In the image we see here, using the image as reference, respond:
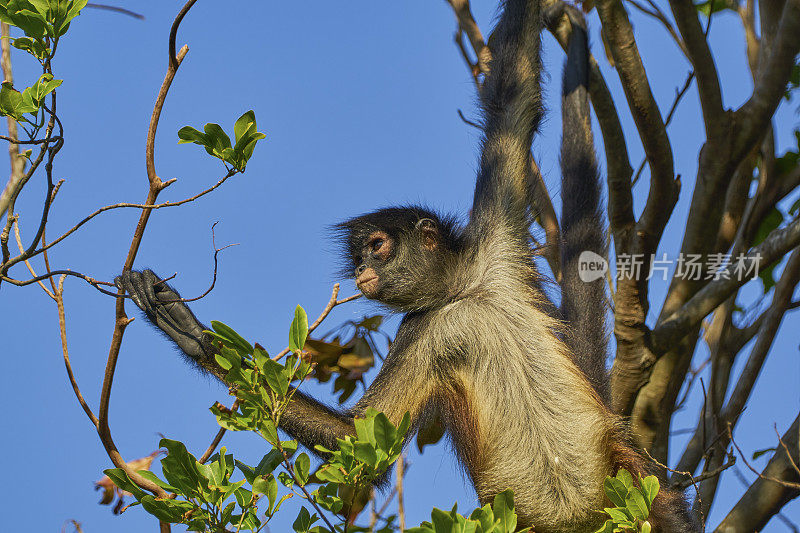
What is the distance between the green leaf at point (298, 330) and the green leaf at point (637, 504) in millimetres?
1230

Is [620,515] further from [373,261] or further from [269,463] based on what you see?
[373,261]

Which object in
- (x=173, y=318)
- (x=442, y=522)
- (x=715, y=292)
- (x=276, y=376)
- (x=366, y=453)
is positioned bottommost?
(x=442, y=522)

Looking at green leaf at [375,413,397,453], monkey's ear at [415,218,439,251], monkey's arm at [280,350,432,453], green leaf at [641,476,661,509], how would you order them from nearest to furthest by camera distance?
green leaf at [375,413,397,453] < green leaf at [641,476,661,509] < monkey's arm at [280,350,432,453] < monkey's ear at [415,218,439,251]

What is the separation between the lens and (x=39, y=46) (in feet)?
8.99

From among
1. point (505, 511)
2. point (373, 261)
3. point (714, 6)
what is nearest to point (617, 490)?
point (505, 511)

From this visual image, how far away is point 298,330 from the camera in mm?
2514

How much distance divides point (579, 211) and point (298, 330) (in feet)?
8.72

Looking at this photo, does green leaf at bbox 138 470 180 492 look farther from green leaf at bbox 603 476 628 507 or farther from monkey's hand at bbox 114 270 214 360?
green leaf at bbox 603 476 628 507

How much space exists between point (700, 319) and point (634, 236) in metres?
0.57

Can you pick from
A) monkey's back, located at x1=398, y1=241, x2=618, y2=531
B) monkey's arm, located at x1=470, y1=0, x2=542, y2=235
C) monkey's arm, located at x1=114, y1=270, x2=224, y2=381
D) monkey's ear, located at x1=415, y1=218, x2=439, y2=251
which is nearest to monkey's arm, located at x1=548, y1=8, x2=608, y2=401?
monkey's arm, located at x1=470, y1=0, x2=542, y2=235

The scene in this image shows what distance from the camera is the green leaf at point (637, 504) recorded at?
267 cm

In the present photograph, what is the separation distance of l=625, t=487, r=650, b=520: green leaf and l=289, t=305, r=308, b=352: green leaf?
48.4 inches

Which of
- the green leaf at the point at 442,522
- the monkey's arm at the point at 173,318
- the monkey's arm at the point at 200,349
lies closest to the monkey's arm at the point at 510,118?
A: the monkey's arm at the point at 200,349

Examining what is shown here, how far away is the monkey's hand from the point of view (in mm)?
3762
